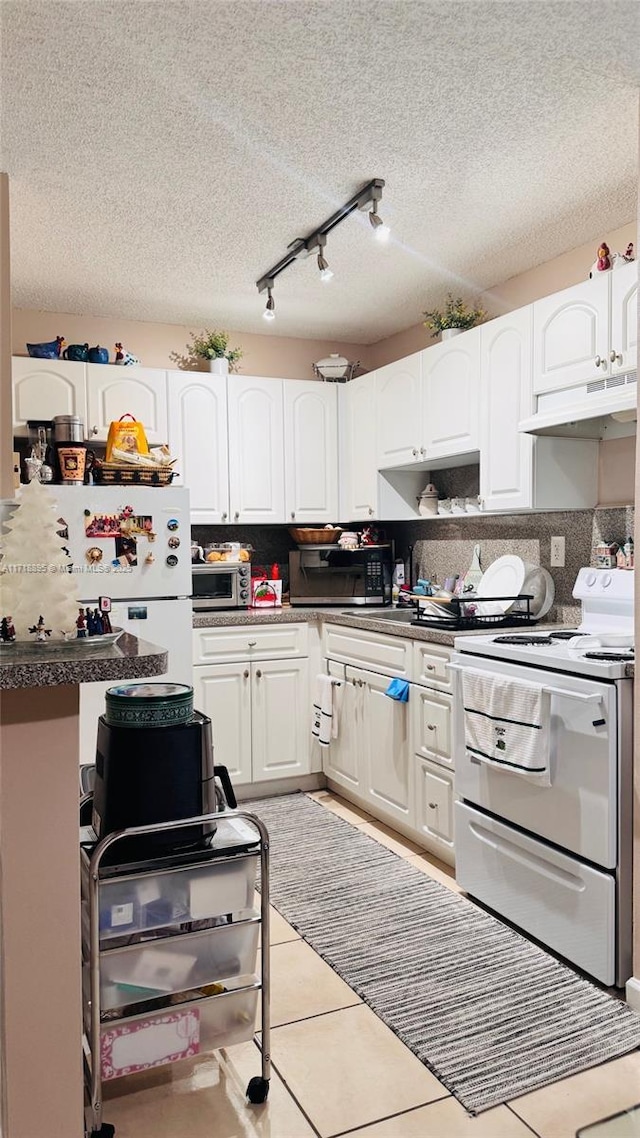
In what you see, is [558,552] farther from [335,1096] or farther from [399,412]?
[335,1096]

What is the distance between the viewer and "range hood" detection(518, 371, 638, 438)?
243cm

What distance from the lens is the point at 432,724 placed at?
3.11 metres

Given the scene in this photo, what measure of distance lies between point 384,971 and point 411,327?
340 centimetres

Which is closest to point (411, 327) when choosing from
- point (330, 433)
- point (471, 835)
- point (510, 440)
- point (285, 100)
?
point (330, 433)

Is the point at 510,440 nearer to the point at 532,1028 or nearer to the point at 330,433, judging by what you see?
the point at 330,433

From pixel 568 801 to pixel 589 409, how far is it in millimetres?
1230

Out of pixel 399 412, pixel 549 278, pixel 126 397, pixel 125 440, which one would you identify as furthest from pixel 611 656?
pixel 126 397

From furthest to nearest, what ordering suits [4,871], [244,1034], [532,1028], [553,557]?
1. [553,557]
2. [532,1028]
3. [244,1034]
4. [4,871]

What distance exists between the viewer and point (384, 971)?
2379 mm

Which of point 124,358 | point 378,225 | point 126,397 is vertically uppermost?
point 378,225

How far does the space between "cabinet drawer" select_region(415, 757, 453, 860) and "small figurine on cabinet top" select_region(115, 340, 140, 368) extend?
2.47 metres

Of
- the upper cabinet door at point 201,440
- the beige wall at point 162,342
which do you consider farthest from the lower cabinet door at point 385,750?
the beige wall at point 162,342

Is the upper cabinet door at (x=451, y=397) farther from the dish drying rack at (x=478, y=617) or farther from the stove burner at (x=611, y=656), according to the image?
the stove burner at (x=611, y=656)

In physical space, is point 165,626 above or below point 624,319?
below
